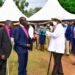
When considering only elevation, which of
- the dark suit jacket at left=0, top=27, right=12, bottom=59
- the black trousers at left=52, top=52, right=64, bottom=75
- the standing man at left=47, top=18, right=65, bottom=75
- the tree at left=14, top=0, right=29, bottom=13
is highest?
the dark suit jacket at left=0, top=27, right=12, bottom=59

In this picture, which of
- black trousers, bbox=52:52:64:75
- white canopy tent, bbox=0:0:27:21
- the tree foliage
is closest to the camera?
black trousers, bbox=52:52:64:75

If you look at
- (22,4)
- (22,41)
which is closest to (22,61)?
(22,41)

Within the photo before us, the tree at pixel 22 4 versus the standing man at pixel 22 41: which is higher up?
the standing man at pixel 22 41

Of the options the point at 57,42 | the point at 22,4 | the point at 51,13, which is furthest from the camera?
the point at 22,4

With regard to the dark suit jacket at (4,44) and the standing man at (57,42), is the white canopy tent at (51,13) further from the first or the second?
the dark suit jacket at (4,44)

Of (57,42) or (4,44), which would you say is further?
(57,42)

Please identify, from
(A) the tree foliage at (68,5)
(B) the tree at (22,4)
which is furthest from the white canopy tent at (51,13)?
(B) the tree at (22,4)

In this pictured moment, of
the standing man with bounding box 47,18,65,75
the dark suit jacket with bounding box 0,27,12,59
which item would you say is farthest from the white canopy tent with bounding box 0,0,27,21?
the dark suit jacket with bounding box 0,27,12,59

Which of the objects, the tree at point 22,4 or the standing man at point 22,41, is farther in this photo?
the tree at point 22,4

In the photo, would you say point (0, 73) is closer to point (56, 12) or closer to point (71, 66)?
point (71, 66)

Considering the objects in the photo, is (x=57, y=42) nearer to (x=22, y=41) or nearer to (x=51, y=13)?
(x=22, y=41)

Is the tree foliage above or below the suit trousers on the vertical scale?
below

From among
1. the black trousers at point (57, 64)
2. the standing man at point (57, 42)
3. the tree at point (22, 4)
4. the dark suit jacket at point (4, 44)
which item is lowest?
the tree at point (22, 4)

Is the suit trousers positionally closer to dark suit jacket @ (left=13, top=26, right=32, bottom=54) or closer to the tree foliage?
dark suit jacket @ (left=13, top=26, right=32, bottom=54)
